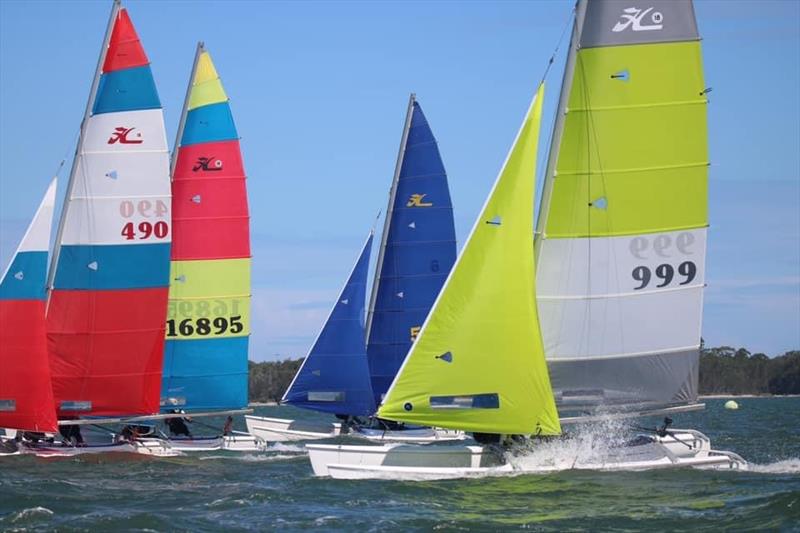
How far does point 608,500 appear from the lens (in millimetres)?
22484

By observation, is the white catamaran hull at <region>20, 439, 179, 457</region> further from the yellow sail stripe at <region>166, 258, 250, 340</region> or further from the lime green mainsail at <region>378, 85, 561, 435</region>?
the lime green mainsail at <region>378, 85, 561, 435</region>

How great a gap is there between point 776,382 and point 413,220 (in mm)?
95860

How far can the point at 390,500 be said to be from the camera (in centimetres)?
2278

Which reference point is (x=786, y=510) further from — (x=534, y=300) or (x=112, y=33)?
(x=112, y=33)

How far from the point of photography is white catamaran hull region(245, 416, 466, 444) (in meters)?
37.5

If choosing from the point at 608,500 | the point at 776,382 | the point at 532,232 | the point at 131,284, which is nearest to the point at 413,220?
the point at 131,284

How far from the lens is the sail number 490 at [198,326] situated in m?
35.2

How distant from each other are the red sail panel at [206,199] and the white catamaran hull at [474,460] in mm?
10609

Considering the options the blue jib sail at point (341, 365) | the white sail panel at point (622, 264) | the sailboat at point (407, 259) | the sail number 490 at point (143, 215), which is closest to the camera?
the white sail panel at point (622, 264)

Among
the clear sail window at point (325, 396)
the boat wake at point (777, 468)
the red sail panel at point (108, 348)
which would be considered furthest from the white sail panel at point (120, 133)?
the boat wake at point (777, 468)

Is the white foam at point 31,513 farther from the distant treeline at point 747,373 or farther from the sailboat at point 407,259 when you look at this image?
the distant treeline at point 747,373

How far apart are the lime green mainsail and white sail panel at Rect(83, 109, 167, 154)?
8601 mm

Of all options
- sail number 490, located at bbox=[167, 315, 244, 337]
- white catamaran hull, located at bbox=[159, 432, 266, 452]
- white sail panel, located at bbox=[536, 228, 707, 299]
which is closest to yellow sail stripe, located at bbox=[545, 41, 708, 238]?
white sail panel, located at bbox=[536, 228, 707, 299]

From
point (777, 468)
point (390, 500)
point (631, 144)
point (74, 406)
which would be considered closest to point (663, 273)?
point (631, 144)
